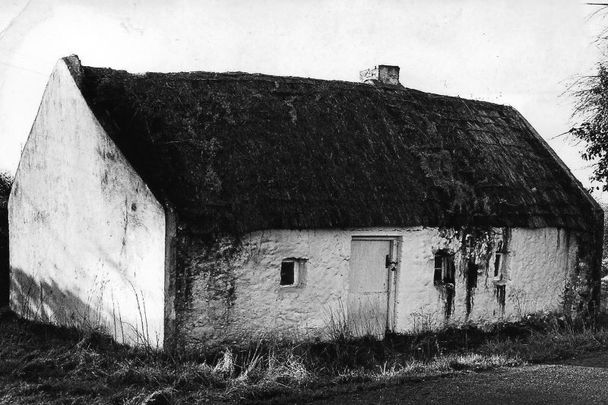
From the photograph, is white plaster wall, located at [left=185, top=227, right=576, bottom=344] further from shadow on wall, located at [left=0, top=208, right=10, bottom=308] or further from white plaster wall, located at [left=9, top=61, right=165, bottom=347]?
shadow on wall, located at [left=0, top=208, right=10, bottom=308]

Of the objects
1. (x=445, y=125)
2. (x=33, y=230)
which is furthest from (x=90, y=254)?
(x=445, y=125)

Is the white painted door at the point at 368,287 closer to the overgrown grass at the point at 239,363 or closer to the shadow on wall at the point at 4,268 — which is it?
the overgrown grass at the point at 239,363

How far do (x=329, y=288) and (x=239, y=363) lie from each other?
81.5 inches

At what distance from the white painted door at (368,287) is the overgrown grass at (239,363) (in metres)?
0.40

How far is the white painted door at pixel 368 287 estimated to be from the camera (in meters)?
10.8

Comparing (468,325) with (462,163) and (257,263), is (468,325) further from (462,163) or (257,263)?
(257,263)

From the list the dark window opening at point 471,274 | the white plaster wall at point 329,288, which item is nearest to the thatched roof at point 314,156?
the white plaster wall at point 329,288

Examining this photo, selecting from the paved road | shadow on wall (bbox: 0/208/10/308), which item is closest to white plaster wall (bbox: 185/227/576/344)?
→ the paved road

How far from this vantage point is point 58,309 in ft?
37.6

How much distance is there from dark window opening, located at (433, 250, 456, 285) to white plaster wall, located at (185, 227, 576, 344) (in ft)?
0.45

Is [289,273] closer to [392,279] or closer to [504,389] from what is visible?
[392,279]

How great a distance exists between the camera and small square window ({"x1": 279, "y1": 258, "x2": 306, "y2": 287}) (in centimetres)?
1005

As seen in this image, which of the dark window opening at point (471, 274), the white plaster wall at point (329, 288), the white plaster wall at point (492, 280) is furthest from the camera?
the dark window opening at point (471, 274)

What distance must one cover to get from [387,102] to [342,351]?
544cm
